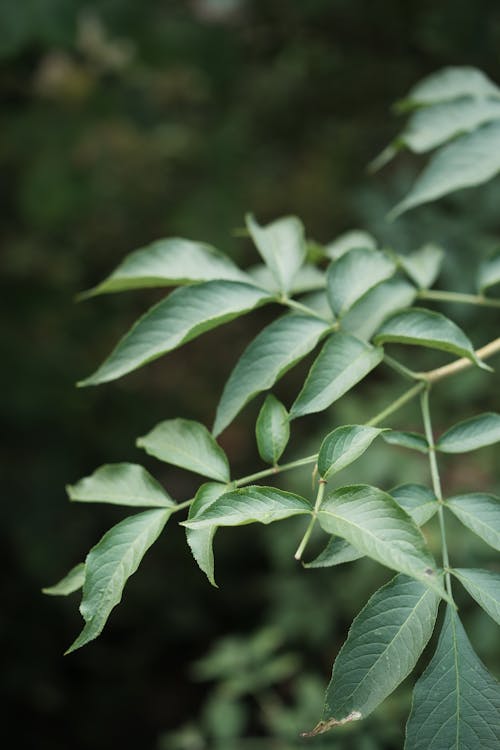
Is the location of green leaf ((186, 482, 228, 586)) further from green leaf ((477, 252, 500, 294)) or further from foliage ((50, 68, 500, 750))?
green leaf ((477, 252, 500, 294))

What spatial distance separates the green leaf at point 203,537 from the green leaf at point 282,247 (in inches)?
12.3

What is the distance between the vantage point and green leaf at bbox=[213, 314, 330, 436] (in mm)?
823

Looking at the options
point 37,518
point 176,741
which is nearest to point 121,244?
point 37,518

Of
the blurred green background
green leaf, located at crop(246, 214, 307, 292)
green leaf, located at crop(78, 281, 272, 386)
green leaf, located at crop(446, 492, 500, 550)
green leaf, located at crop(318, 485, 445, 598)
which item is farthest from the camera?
the blurred green background

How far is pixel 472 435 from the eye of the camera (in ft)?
2.66

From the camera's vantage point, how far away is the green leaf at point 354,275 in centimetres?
90

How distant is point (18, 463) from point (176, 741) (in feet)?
3.50

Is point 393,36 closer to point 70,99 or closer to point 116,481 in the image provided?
point 70,99

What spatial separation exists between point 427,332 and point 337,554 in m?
0.27

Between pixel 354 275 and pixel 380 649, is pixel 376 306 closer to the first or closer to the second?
pixel 354 275

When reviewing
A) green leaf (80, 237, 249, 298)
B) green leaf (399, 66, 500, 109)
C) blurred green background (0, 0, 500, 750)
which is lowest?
blurred green background (0, 0, 500, 750)

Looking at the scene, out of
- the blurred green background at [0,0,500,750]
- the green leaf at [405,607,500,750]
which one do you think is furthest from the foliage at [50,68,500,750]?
the blurred green background at [0,0,500,750]

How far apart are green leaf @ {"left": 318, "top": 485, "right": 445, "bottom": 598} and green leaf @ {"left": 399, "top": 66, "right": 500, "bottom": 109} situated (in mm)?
727

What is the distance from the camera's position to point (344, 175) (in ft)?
10.9
